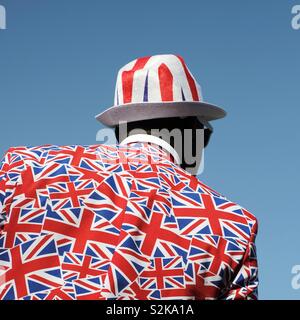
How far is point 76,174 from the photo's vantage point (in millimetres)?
3506

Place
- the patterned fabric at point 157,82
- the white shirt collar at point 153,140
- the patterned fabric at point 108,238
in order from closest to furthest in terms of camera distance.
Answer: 1. the patterned fabric at point 108,238
2. the white shirt collar at point 153,140
3. the patterned fabric at point 157,82

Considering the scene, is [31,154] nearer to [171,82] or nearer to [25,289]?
[25,289]

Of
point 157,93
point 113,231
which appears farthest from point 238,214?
point 157,93

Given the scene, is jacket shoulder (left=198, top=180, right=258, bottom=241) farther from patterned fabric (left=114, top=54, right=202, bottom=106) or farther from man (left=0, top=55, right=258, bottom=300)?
patterned fabric (left=114, top=54, right=202, bottom=106)

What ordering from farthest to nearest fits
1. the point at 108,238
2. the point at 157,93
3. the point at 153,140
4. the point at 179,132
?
the point at 157,93 < the point at 179,132 < the point at 153,140 < the point at 108,238

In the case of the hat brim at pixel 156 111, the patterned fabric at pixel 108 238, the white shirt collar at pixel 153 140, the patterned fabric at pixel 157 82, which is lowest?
the patterned fabric at pixel 108 238

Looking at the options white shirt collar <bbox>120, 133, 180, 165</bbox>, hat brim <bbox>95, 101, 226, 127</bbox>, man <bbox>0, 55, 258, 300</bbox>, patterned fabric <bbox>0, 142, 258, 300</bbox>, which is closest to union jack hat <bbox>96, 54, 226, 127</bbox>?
hat brim <bbox>95, 101, 226, 127</bbox>

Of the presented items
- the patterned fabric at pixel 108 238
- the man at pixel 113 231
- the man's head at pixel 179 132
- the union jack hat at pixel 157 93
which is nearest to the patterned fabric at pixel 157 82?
the union jack hat at pixel 157 93

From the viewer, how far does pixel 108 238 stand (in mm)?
3400

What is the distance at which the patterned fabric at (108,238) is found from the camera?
3.35 metres

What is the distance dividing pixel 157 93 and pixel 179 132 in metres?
0.27

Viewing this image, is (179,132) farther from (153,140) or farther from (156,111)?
(153,140)

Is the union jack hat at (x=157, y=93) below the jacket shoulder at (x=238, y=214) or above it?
above

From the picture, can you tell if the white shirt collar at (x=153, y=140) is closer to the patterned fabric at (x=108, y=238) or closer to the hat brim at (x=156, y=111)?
the hat brim at (x=156, y=111)
